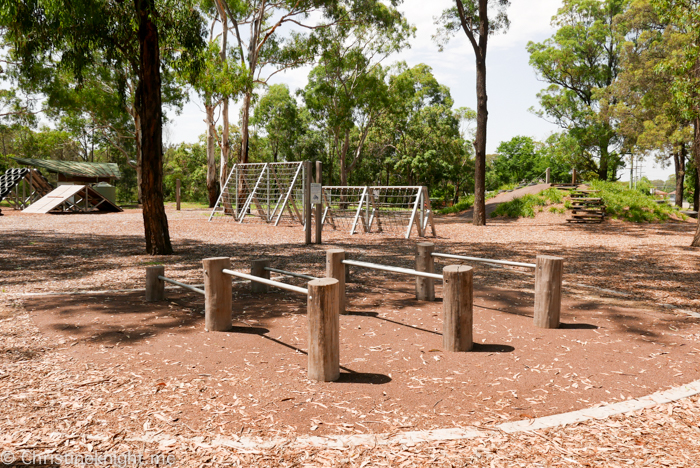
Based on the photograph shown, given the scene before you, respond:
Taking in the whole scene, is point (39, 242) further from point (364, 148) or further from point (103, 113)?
point (364, 148)

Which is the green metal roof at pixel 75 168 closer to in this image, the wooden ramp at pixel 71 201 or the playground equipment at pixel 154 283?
the wooden ramp at pixel 71 201

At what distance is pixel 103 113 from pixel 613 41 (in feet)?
114

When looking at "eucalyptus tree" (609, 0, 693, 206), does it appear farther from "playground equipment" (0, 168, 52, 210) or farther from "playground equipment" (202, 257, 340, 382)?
"playground equipment" (0, 168, 52, 210)

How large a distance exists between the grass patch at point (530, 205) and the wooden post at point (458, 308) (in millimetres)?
17390

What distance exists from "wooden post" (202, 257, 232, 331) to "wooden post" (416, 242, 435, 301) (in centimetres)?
234

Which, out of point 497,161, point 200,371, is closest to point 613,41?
Result: point 497,161

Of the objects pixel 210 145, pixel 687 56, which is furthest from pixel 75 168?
pixel 687 56

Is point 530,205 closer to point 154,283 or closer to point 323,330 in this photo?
point 154,283

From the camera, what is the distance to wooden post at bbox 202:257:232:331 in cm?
434

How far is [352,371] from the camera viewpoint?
3.60m

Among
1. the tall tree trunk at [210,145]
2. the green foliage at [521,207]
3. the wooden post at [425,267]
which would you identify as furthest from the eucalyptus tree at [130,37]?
the tall tree trunk at [210,145]

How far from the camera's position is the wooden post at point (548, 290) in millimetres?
4531

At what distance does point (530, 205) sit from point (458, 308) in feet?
59.8

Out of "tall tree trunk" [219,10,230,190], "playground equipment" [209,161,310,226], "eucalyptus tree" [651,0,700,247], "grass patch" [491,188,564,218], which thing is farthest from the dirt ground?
"tall tree trunk" [219,10,230,190]
